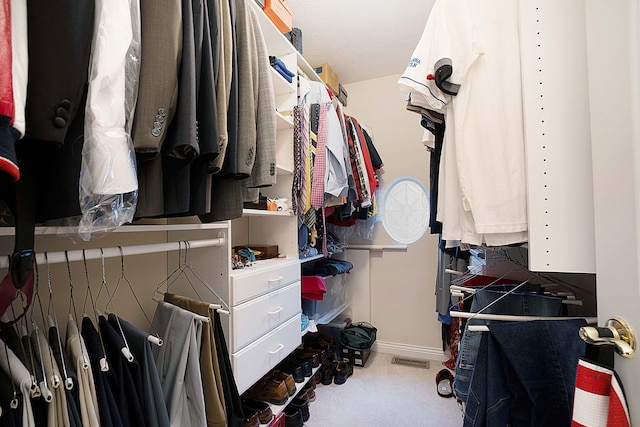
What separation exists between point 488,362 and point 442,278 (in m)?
1.54

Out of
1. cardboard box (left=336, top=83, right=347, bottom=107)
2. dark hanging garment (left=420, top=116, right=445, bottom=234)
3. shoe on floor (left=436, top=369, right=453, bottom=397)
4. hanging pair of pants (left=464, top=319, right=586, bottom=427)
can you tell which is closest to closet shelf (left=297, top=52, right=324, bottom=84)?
cardboard box (left=336, top=83, right=347, bottom=107)

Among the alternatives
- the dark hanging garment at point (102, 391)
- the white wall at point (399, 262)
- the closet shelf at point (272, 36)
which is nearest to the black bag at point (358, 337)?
the white wall at point (399, 262)

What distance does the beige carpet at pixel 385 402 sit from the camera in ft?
5.78

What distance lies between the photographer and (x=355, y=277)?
2.84 meters

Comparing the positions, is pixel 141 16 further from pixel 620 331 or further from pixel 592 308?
pixel 592 308

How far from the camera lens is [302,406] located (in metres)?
1.74

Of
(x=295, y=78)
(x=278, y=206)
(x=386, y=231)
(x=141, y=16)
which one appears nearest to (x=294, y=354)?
(x=278, y=206)

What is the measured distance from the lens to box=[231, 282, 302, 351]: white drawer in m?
1.21

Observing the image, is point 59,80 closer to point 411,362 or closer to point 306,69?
point 306,69

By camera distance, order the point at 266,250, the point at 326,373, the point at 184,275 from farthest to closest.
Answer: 1. the point at 326,373
2. the point at 266,250
3. the point at 184,275

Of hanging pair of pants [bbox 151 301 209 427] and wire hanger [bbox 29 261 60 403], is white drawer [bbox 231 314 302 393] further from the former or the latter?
wire hanger [bbox 29 261 60 403]

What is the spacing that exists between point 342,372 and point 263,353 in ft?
3.62

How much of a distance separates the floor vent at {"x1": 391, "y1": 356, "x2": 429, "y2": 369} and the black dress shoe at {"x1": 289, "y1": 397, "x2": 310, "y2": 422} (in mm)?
1020

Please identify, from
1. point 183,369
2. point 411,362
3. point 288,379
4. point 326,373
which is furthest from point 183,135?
point 411,362
